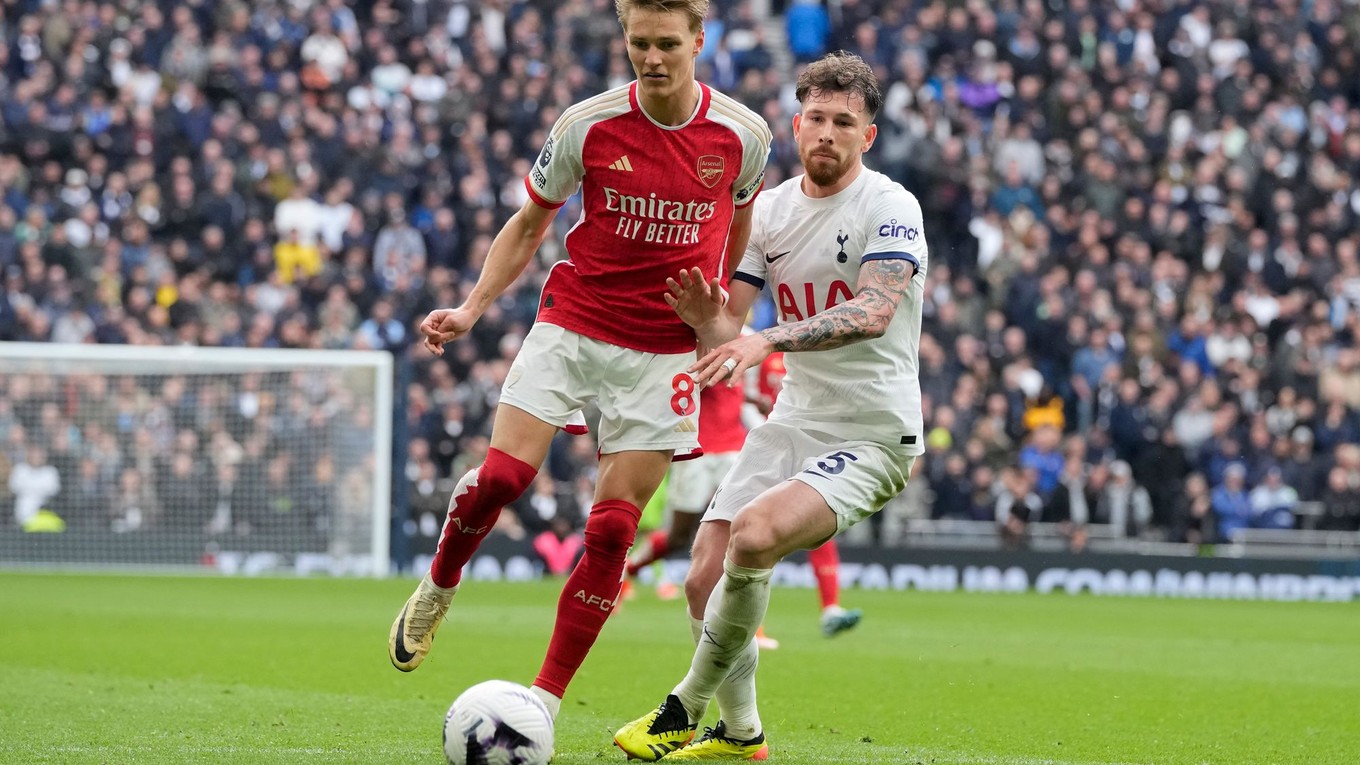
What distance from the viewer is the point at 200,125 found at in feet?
76.7

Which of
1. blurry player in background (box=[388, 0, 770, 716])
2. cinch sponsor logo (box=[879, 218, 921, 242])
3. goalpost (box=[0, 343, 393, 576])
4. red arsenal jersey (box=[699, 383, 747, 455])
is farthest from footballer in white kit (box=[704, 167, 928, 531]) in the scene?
goalpost (box=[0, 343, 393, 576])

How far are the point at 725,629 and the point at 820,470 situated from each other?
26.9 inches

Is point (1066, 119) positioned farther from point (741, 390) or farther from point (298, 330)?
→ point (741, 390)

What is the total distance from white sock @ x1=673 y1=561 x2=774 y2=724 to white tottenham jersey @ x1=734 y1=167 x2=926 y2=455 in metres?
0.74

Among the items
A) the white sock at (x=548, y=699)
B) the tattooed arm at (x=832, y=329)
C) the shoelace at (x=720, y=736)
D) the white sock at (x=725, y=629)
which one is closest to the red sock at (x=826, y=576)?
the shoelace at (x=720, y=736)

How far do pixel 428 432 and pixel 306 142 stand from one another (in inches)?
179

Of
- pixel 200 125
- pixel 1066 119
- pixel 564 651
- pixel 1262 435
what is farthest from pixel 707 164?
pixel 1066 119

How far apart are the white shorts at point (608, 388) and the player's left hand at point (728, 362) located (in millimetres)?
565

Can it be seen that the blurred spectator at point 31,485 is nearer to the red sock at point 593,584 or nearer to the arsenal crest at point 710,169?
the red sock at point 593,584

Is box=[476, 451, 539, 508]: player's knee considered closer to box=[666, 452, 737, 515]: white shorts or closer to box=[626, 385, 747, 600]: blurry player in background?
box=[626, 385, 747, 600]: blurry player in background

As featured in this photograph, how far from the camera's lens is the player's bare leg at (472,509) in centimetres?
677

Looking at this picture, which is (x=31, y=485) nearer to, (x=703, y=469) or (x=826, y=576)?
(x=703, y=469)

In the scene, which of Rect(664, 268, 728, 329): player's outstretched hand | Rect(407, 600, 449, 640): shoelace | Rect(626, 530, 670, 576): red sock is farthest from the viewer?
Rect(626, 530, 670, 576): red sock

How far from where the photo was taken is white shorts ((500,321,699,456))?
6844 millimetres
